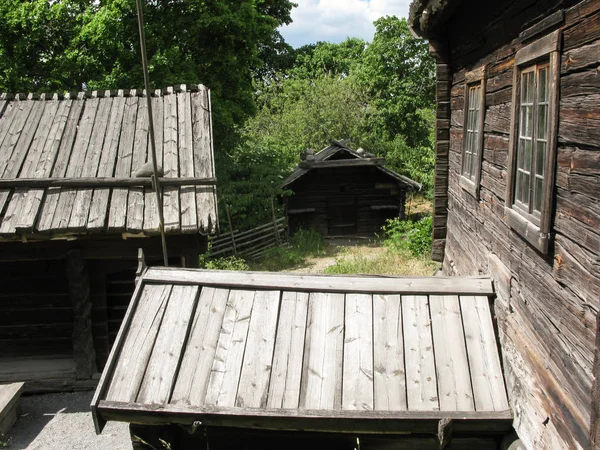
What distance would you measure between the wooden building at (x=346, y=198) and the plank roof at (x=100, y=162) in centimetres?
1217

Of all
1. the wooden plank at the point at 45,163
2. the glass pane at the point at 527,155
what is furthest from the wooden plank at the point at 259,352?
the wooden plank at the point at 45,163

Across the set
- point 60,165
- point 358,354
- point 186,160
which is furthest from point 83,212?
point 358,354

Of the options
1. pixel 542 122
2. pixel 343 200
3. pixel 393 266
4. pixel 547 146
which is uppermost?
pixel 542 122

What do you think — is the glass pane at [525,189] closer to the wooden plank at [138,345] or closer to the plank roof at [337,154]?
the wooden plank at [138,345]

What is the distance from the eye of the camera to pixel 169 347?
4.11 metres

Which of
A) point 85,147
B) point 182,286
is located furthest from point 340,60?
point 182,286

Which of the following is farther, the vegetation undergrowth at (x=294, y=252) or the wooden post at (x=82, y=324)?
the vegetation undergrowth at (x=294, y=252)

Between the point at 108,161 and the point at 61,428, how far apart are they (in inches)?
129

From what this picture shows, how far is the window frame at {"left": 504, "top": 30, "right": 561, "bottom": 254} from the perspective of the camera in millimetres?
3164

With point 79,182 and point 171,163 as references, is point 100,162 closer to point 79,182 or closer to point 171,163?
point 79,182

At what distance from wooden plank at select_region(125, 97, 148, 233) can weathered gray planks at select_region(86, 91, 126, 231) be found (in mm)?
139

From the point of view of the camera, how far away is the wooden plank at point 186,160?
6441mm

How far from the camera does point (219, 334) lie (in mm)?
4199

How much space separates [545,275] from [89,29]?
16.3 meters
